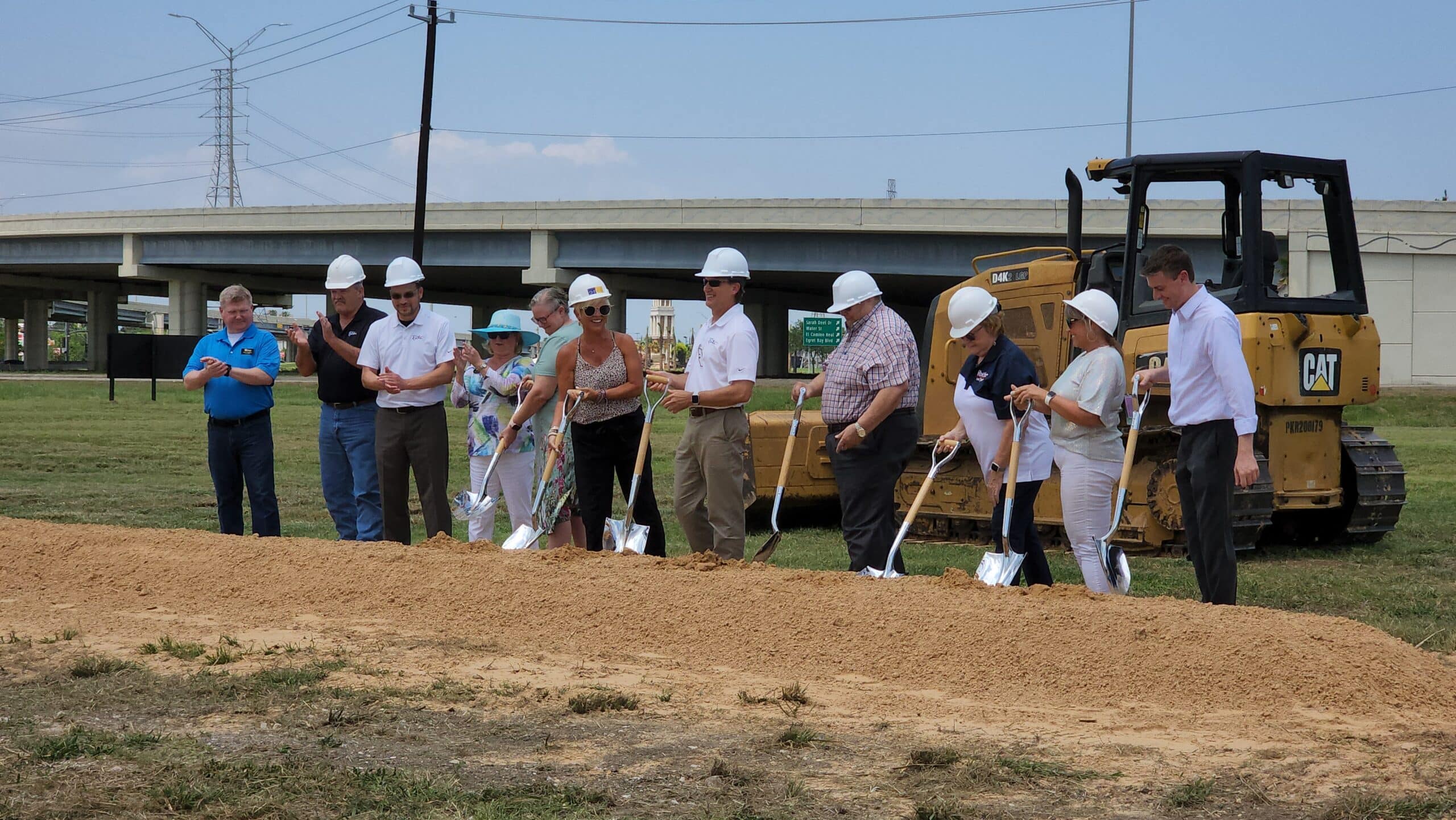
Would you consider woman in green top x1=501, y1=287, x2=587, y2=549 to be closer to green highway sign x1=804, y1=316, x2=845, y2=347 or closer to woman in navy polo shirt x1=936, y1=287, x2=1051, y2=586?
woman in navy polo shirt x1=936, y1=287, x2=1051, y2=586

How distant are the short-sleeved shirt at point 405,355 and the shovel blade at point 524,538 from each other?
3.25ft

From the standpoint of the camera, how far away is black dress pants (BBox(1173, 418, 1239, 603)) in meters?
6.63

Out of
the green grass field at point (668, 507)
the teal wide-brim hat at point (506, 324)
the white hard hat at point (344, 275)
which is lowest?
the green grass field at point (668, 507)

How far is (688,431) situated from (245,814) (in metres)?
4.01

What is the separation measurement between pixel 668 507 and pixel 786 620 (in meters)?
8.06

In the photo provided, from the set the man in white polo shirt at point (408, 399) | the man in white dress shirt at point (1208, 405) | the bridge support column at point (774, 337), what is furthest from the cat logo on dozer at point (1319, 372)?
the bridge support column at point (774, 337)

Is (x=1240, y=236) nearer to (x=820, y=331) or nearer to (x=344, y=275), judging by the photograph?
(x=344, y=275)

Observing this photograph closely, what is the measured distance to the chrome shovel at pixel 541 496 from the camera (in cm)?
805

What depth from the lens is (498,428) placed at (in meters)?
8.95

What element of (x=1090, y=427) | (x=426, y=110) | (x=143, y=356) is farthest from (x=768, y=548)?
(x=143, y=356)

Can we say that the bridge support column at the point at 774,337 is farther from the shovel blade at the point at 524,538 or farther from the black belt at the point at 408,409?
the shovel blade at the point at 524,538

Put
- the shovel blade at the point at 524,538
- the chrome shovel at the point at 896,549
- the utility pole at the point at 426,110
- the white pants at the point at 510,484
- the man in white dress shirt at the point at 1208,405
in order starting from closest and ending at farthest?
the man in white dress shirt at the point at 1208,405 → the chrome shovel at the point at 896,549 → the shovel blade at the point at 524,538 → the white pants at the point at 510,484 → the utility pole at the point at 426,110

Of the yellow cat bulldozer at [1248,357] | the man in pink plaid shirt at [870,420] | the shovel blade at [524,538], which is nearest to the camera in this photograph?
the man in pink plaid shirt at [870,420]

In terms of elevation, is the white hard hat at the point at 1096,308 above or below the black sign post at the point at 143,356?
above
